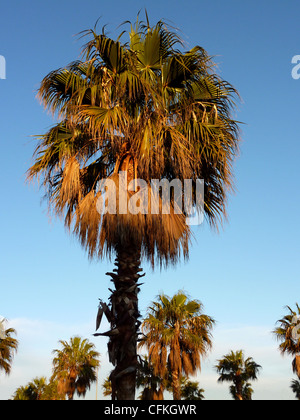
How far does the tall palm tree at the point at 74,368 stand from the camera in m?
31.8

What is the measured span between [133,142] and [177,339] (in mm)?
16069

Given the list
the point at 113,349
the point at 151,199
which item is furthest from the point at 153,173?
the point at 113,349

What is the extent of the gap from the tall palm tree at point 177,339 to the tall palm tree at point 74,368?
12220 millimetres

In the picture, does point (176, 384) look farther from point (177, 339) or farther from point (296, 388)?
point (296, 388)

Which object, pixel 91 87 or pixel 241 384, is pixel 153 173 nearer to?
pixel 91 87

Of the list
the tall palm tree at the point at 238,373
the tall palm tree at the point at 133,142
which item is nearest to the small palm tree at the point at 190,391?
the tall palm tree at the point at 238,373

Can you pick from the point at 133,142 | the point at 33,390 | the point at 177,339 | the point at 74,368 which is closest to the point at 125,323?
the point at 133,142

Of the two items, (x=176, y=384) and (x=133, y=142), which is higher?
(x=133, y=142)

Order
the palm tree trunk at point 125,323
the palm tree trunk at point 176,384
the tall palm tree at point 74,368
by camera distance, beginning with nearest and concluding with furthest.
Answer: the palm tree trunk at point 125,323 → the palm tree trunk at point 176,384 → the tall palm tree at point 74,368

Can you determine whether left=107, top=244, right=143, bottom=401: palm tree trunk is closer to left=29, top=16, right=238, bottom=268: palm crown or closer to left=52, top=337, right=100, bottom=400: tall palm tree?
left=29, top=16, right=238, bottom=268: palm crown

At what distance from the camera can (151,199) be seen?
7527 millimetres

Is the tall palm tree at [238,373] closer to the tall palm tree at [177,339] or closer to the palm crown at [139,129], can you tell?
the tall palm tree at [177,339]

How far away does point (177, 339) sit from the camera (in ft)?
71.9
